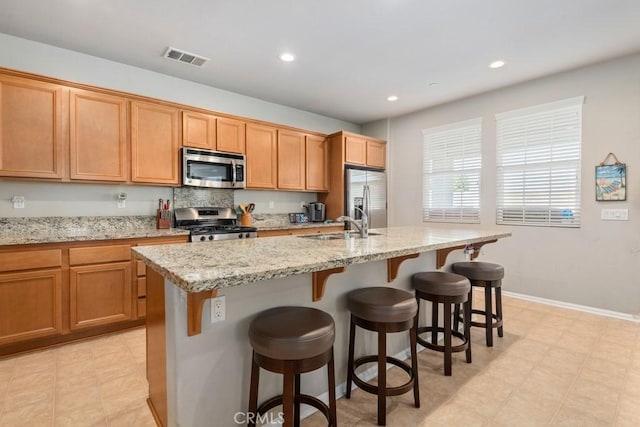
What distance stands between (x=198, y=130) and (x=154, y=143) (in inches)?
20.6

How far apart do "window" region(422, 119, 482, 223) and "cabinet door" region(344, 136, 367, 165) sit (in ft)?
3.20

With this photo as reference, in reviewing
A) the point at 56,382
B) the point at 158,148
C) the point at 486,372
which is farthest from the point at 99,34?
the point at 486,372

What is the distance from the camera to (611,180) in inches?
129

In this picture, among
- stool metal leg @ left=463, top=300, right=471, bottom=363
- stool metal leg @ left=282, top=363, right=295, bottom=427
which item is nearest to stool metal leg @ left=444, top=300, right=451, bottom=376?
stool metal leg @ left=463, top=300, right=471, bottom=363

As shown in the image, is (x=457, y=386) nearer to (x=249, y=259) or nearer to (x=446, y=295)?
(x=446, y=295)

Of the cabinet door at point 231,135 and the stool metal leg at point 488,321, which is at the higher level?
the cabinet door at point 231,135

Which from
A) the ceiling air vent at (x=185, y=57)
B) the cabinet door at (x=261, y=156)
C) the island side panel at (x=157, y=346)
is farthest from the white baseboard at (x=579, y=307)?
the ceiling air vent at (x=185, y=57)

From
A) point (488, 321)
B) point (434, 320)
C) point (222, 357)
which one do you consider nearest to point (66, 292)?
point (222, 357)

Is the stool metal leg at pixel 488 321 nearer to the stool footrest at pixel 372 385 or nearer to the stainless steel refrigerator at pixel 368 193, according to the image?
the stool footrest at pixel 372 385

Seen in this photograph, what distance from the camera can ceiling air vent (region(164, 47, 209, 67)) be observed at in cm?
304

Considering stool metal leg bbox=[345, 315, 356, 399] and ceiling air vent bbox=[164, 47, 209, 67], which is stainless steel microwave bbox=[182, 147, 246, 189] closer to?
ceiling air vent bbox=[164, 47, 209, 67]

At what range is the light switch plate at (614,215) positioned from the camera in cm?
321

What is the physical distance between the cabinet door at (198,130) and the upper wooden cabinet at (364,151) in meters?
2.03

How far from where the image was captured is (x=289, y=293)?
1665 millimetres
